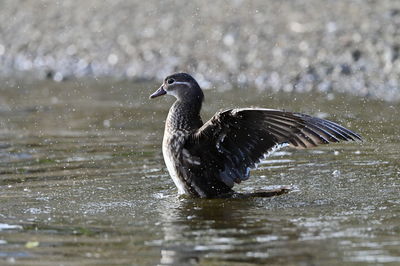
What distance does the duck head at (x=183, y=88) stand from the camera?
312 inches

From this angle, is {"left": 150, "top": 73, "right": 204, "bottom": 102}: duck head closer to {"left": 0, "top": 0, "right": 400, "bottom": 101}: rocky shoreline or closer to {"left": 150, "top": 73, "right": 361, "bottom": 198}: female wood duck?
{"left": 150, "top": 73, "right": 361, "bottom": 198}: female wood duck

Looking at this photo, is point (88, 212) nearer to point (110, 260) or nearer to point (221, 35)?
point (110, 260)

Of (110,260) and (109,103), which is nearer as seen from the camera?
(110,260)

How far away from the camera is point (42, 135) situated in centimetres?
1055

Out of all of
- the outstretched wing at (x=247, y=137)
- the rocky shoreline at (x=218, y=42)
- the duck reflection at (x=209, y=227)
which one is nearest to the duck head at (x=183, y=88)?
the outstretched wing at (x=247, y=137)

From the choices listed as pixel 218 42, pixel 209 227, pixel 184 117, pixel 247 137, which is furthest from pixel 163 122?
pixel 209 227

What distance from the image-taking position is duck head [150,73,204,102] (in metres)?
7.93

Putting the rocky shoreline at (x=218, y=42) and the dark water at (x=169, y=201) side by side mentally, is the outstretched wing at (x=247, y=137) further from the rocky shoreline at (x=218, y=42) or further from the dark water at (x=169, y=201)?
the rocky shoreline at (x=218, y=42)

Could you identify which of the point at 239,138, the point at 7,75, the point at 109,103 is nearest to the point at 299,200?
the point at 239,138

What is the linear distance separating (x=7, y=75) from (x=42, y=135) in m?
5.75

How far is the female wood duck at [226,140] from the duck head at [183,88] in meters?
0.04

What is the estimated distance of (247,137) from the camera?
7.22 m

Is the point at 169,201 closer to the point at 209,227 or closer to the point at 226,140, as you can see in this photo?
the point at 226,140

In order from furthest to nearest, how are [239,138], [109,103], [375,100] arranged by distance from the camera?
[109,103] → [375,100] → [239,138]
